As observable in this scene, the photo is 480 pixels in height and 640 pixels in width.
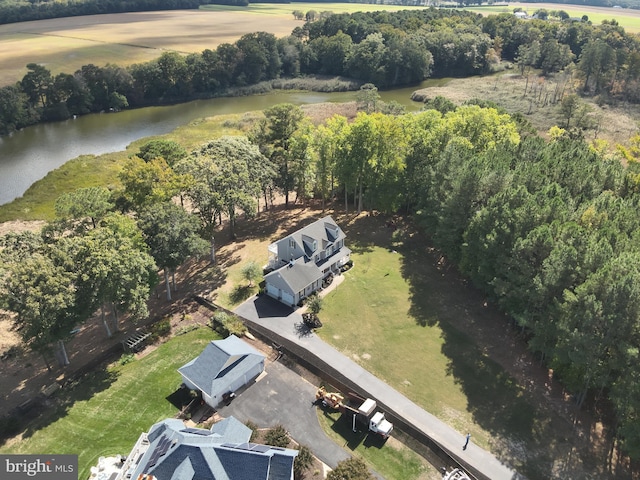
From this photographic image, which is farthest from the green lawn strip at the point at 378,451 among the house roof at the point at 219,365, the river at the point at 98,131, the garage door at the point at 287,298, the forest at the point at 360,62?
the forest at the point at 360,62

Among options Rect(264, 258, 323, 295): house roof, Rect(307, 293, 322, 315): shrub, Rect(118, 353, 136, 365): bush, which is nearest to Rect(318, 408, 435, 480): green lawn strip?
Rect(307, 293, 322, 315): shrub

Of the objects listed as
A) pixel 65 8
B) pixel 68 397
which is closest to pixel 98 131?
pixel 68 397

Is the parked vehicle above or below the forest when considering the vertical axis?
below

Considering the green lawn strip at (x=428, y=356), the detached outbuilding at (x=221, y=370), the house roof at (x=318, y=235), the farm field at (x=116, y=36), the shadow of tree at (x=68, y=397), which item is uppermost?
the farm field at (x=116, y=36)

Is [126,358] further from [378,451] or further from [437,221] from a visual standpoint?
[437,221]

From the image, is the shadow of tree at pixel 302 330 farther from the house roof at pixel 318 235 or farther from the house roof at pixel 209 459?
the house roof at pixel 209 459

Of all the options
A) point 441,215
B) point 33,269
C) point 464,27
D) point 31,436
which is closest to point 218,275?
point 33,269

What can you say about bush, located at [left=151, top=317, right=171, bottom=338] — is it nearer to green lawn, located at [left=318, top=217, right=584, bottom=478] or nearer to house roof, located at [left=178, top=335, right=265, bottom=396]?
house roof, located at [left=178, top=335, right=265, bottom=396]
